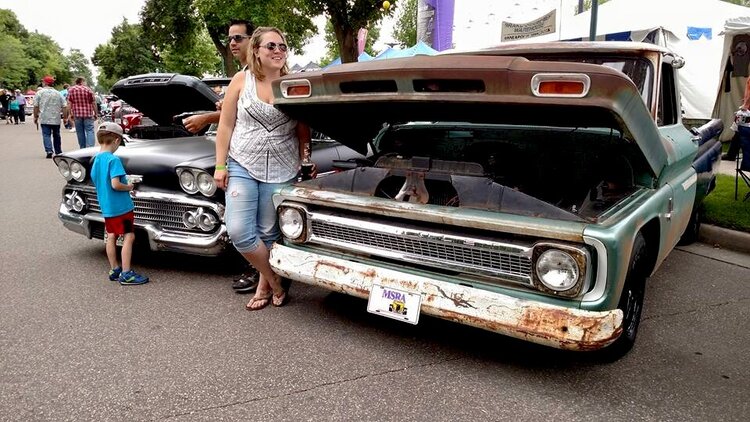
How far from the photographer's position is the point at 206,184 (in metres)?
4.02

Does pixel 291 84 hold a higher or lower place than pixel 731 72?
lower

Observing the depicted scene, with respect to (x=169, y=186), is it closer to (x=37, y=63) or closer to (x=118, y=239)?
(x=118, y=239)

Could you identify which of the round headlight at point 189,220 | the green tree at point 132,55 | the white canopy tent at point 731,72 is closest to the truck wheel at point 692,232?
the round headlight at point 189,220

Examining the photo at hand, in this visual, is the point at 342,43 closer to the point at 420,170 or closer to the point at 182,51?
the point at 420,170

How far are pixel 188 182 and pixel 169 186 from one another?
28 centimetres

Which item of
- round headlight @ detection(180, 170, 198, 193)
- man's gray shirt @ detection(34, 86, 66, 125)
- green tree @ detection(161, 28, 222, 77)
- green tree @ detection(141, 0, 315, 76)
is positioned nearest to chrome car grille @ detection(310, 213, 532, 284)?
round headlight @ detection(180, 170, 198, 193)

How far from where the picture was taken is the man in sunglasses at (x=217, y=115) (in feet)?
13.1

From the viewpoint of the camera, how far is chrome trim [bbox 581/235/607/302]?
2355 millimetres

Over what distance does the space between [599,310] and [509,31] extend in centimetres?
1026

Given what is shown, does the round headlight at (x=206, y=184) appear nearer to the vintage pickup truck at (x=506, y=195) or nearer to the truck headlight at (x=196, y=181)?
the truck headlight at (x=196, y=181)

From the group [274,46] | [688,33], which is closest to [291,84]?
[274,46]

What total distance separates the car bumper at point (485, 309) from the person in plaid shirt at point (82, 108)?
34.9 feet

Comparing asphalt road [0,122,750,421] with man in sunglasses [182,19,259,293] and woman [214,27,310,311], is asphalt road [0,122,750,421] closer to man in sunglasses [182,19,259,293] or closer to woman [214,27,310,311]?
man in sunglasses [182,19,259,293]

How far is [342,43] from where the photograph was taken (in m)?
16.0
